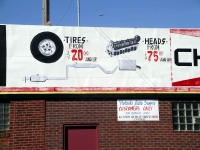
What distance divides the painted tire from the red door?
95.0 inches

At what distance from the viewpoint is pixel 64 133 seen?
40.4ft

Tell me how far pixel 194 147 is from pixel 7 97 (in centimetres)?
653

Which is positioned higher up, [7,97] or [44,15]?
[44,15]

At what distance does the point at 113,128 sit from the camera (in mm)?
12477

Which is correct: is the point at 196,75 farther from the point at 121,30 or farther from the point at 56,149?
the point at 56,149

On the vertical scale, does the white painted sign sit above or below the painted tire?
below

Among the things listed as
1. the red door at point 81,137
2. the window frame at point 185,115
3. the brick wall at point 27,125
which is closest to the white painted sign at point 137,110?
the window frame at point 185,115

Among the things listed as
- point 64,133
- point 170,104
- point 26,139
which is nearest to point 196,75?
point 170,104

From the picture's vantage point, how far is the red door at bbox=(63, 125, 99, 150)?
40.7ft

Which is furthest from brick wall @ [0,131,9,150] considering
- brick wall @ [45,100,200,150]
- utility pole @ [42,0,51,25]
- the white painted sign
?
utility pole @ [42,0,51,25]

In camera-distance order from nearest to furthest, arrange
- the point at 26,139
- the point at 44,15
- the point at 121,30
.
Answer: the point at 26,139 < the point at 121,30 < the point at 44,15

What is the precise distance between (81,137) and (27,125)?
183 cm

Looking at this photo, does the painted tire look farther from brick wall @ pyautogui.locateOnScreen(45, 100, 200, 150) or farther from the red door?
the red door

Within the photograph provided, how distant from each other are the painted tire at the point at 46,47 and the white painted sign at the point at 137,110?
2.71 meters
